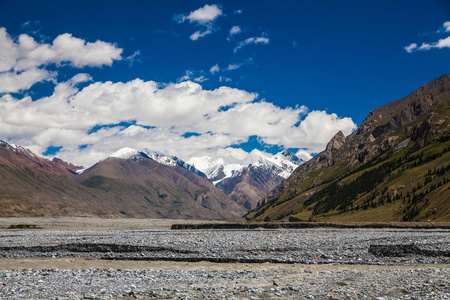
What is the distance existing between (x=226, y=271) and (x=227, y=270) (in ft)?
2.33

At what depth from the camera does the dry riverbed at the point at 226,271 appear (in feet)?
71.5

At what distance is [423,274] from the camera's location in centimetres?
2612

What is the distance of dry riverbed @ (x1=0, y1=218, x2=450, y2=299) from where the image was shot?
71.5 feet

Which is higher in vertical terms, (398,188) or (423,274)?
(398,188)

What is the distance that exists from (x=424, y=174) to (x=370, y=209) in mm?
35558

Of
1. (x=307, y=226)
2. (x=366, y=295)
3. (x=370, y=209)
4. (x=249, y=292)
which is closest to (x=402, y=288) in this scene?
(x=366, y=295)

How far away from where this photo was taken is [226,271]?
3066 centimetres

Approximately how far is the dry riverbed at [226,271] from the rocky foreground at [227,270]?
0.06 m

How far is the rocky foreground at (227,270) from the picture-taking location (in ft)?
71.6

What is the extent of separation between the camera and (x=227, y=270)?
31.3 metres

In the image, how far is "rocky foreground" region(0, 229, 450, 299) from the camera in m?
21.8

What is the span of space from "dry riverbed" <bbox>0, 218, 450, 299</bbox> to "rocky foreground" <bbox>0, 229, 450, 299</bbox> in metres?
0.06

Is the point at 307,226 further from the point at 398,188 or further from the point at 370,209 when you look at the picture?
the point at 398,188

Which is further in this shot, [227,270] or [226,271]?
[227,270]
